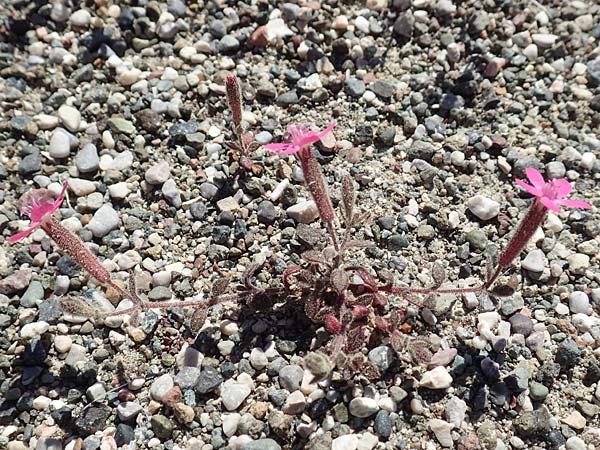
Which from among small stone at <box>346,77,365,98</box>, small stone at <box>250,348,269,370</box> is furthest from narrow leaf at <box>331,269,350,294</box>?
small stone at <box>346,77,365,98</box>

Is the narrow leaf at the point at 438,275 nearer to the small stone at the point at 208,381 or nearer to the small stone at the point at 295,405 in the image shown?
the small stone at the point at 295,405

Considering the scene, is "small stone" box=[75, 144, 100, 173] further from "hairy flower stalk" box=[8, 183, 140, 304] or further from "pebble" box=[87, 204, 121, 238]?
"hairy flower stalk" box=[8, 183, 140, 304]

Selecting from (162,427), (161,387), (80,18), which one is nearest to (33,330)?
(161,387)

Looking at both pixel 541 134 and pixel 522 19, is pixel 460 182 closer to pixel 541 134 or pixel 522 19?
pixel 541 134

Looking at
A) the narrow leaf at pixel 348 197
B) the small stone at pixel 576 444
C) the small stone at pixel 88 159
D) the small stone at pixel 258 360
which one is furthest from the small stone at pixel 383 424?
the small stone at pixel 88 159

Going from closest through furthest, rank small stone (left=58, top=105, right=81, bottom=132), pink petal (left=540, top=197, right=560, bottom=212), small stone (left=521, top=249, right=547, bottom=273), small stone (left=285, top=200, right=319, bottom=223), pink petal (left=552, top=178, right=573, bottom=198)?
1. pink petal (left=540, top=197, right=560, bottom=212)
2. pink petal (left=552, top=178, right=573, bottom=198)
3. small stone (left=521, top=249, right=547, bottom=273)
4. small stone (left=285, top=200, right=319, bottom=223)
5. small stone (left=58, top=105, right=81, bottom=132)

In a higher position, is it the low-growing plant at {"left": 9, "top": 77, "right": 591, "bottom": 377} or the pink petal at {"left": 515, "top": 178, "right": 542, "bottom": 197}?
the pink petal at {"left": 515, "top": 178, "right": 542, "bottom": 197}
